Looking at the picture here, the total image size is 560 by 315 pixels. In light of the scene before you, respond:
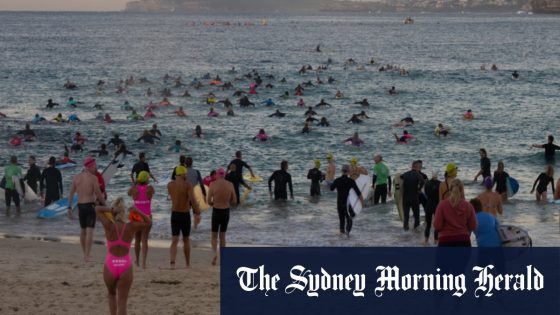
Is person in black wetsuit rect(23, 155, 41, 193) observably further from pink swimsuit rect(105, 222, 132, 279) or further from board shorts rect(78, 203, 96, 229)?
pink swimsuit rect(105, 222, 132, 279)

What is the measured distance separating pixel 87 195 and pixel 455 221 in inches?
239

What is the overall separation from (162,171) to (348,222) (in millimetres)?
11996

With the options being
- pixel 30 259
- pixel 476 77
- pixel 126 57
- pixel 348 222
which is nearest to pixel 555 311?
pixel 348 222

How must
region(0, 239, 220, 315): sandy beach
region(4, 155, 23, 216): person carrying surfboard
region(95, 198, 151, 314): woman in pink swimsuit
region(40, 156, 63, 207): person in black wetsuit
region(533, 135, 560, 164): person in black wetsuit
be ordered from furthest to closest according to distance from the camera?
region(533, 135, 560, 164): person in black wetsuit → region(4, 155, 23, 216): person carrying surfboard → region(40, 156, 63, 207): person in black wetsuit → region(0, 239, 220, 315): sandy beach → region(95, 198, 151, 314): woman in pink swimsuit

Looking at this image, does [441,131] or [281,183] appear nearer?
[281,183]

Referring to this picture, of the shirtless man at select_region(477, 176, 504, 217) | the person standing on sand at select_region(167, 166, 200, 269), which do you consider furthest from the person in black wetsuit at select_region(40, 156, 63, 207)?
the shirtless man at select_region(477, 176, 504, 217)

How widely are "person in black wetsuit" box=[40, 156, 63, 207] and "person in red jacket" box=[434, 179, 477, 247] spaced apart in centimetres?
1140

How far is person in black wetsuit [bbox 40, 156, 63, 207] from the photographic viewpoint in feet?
65.8

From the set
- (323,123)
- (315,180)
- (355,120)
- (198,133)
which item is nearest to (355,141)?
(323,123)

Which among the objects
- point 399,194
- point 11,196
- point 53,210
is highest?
point 399,194

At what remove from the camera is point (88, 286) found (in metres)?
12.5

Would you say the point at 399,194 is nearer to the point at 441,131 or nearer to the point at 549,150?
the point at 549,150

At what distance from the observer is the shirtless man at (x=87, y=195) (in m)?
14.0

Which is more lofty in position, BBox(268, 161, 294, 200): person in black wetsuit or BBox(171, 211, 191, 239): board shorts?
BBox(171, 211, 191, 239): board shorts
